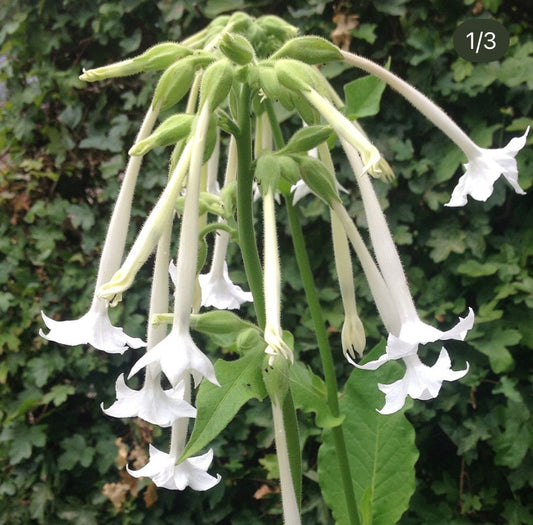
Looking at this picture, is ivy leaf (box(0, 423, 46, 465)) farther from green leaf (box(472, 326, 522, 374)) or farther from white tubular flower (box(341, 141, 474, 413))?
white tubular flower (box(341, 141, 474, 413))

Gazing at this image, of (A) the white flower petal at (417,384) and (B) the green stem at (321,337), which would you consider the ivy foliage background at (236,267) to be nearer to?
(B) the green stem at (321,337)

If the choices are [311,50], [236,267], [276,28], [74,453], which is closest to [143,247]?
[311,50]

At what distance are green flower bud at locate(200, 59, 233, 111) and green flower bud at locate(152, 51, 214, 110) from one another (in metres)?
0.03

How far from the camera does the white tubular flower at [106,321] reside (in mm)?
556

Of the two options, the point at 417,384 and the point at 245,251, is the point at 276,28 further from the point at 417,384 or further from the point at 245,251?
the point at 417,384

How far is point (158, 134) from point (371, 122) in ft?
3.55

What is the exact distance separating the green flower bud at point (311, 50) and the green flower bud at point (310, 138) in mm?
74

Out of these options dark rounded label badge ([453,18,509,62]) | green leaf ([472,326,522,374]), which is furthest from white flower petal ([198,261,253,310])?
dark rounded label badge ([453,18,509,62])

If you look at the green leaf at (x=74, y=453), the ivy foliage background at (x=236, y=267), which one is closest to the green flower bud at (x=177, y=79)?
the ivy foliage background at (x=236, y=267)

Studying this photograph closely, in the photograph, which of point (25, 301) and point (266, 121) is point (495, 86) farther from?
point (25, 301)

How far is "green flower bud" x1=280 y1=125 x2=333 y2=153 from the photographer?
605mm

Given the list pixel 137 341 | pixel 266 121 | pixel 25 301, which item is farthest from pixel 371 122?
pixel 137 341

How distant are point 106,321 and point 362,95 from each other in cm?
44

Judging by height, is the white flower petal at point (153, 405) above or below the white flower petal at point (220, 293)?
above
